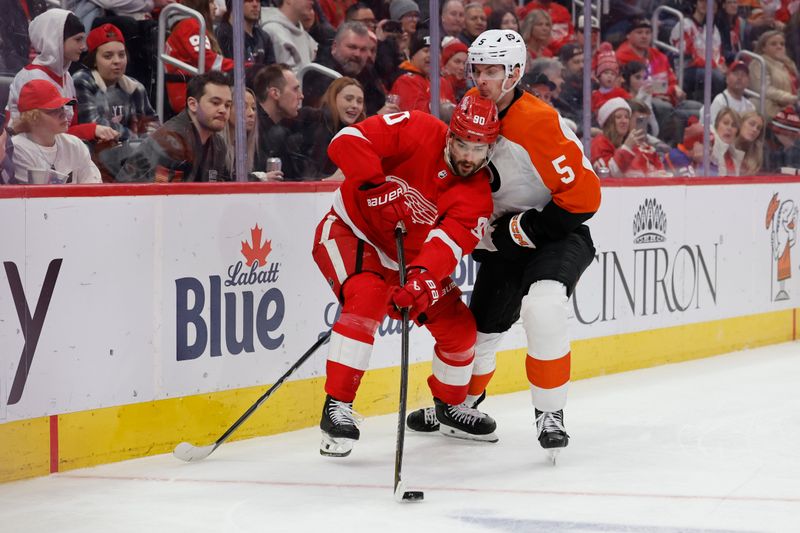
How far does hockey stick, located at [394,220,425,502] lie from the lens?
11.3 feet

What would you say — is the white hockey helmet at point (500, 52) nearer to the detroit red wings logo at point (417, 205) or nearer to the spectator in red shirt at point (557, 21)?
the detroit red wings logo at point (417, 205)

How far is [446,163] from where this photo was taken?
4070 millimetres

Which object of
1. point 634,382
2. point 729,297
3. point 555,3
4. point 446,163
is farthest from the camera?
point 729,297

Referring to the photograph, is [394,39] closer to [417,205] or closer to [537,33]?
[537,33]

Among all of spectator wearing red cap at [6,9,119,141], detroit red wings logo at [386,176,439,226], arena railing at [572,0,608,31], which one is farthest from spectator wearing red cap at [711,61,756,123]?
spectator wearing red cap at [6,9,119,141]

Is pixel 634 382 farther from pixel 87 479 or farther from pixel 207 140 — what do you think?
pixel 87 479

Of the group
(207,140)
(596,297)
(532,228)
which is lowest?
(596,297)

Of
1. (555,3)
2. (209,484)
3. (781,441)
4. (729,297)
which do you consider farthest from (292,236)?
(729,297)

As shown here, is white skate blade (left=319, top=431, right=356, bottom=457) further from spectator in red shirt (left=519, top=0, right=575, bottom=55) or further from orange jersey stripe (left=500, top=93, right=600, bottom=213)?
spectator in red shirt (left=519, top=0, right=575, bottom=55)

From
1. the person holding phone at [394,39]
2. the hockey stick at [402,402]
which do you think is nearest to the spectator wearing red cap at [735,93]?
the person holding phone at [394,39]

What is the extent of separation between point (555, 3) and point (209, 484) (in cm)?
354

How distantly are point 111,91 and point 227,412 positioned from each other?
1166 mm

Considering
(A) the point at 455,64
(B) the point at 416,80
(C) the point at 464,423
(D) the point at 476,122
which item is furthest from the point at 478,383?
(A) the point at 455,64

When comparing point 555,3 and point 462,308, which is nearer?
point 462,308
